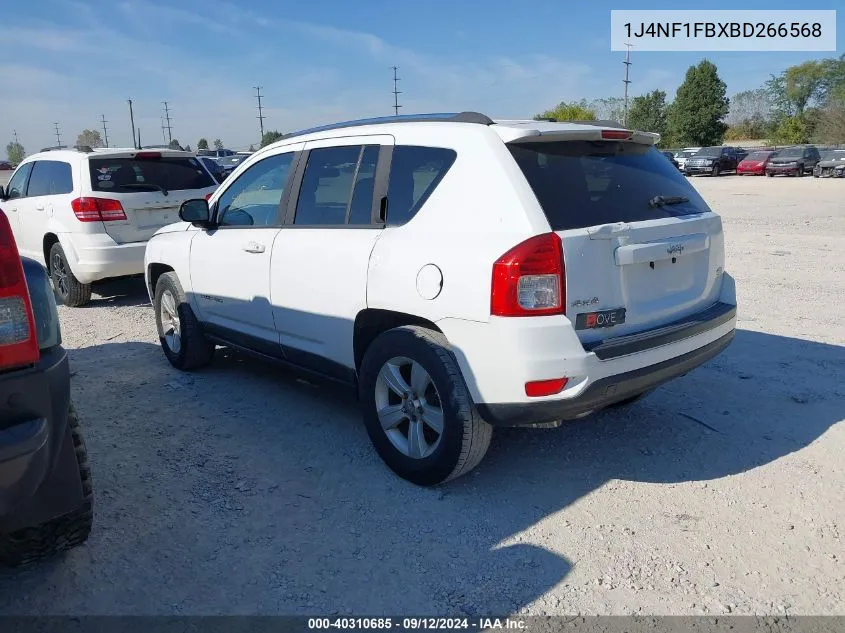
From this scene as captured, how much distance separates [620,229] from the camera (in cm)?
317

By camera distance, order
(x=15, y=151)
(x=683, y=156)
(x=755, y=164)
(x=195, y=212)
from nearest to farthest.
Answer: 1. (x=195, y=212)
2. (x=755, y=164)
3. (x=683, y=156)
4. (x=15, y=151)

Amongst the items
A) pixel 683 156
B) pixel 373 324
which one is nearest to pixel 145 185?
pixel 373 324

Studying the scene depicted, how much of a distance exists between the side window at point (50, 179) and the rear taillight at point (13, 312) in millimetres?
5974

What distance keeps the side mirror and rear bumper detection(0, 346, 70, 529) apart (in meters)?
2.70

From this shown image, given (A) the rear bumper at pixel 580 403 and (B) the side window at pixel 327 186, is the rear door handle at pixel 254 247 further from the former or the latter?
(A) the rear bumper at pixel 580 403

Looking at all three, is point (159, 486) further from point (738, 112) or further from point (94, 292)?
point (738, 112)

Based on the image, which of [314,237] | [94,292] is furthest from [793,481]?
[94,292]

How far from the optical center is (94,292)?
29.1ft

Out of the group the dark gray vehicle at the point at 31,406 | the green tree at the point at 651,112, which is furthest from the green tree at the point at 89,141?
the green tree at the point at 651,112

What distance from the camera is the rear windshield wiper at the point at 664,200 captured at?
352 cm

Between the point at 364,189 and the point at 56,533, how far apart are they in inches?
87.3

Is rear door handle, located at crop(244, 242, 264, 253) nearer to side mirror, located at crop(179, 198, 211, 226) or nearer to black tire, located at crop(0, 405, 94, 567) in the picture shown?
side mirror, located at crop(179, 198, 211, 226)

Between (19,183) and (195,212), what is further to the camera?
(19,183)

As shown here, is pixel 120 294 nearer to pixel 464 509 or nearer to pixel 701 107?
pixel 464 509
